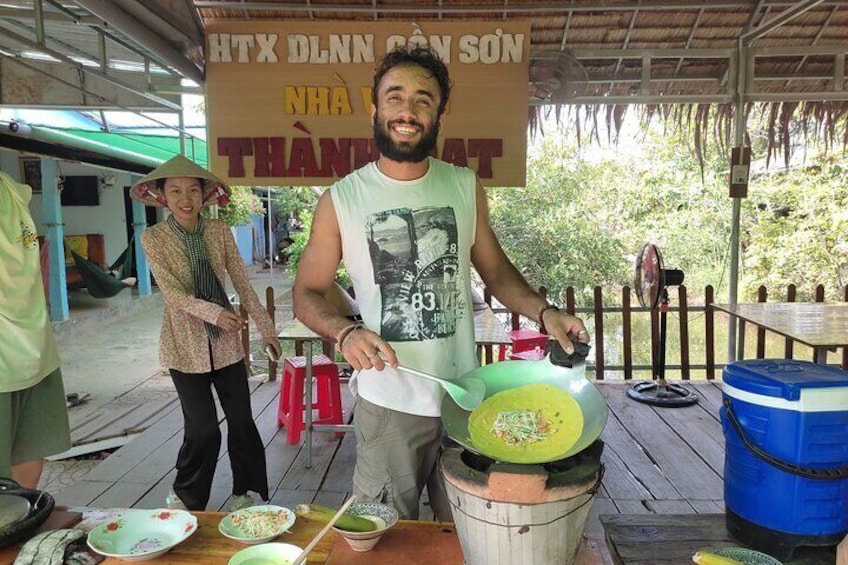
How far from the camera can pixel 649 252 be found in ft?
14.5

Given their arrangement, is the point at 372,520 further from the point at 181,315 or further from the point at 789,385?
the point at 181,315

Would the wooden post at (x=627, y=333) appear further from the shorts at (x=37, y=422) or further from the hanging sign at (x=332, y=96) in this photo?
the shorts at (x=37, y=422)

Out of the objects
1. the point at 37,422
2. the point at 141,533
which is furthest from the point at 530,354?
the point at 141,533

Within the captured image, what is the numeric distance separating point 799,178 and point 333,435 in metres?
10.3

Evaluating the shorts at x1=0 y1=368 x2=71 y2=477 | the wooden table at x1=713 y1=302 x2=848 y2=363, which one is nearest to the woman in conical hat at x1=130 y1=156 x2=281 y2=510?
the shorts at x1=0 y1=368 x2=71 y2=477

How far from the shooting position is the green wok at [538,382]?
57.1 inches

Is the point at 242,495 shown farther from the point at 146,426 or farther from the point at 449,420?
the point at 146,426

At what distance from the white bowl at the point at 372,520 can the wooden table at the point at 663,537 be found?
0.79 metres

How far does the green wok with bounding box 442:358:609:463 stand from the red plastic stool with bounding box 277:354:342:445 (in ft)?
8.00

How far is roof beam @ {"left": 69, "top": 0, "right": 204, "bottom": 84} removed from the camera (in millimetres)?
2684

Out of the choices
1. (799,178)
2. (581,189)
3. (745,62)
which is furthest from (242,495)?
(799,178)

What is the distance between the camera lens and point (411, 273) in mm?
→ 1714

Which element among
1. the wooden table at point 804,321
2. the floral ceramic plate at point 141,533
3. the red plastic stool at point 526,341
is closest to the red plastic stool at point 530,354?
the red plastic stool at point 526,341

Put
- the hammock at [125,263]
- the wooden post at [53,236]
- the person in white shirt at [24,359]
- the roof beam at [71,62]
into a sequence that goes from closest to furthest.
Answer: the person in white shirt at [24,359]
the roof beam at [71,62]
the wooden post at [53,236]
the hammock at [125,263]
